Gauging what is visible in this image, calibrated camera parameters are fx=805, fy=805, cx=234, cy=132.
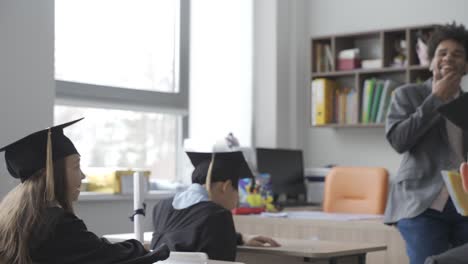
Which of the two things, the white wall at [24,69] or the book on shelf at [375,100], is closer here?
the white wall at [24,69]

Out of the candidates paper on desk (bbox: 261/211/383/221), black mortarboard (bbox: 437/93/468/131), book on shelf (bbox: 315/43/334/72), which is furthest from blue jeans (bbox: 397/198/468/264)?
book on shelf (bbox: 315/43/334/72)

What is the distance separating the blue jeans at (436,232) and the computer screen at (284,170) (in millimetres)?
3049

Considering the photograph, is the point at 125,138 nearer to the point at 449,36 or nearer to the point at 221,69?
the point at 221,69

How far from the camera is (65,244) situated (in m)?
2.43

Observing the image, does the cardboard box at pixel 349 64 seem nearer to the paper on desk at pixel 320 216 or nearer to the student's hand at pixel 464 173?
the paper on desk at pixel 320 216

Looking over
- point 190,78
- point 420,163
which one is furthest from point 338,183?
point 420,163

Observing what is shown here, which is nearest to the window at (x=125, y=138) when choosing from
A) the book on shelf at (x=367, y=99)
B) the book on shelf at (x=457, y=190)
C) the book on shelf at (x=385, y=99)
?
the book on shelf at (x=367, y=99)

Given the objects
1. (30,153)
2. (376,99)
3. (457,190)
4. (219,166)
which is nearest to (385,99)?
(376,99)

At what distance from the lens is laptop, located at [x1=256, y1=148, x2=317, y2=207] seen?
6.20 meters

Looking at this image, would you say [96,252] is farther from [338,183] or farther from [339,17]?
[339,17]

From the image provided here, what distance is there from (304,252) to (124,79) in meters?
3.21

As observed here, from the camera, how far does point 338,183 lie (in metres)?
5.81

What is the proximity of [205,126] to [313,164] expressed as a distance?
1.05 meters

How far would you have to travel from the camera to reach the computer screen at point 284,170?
621 cm
